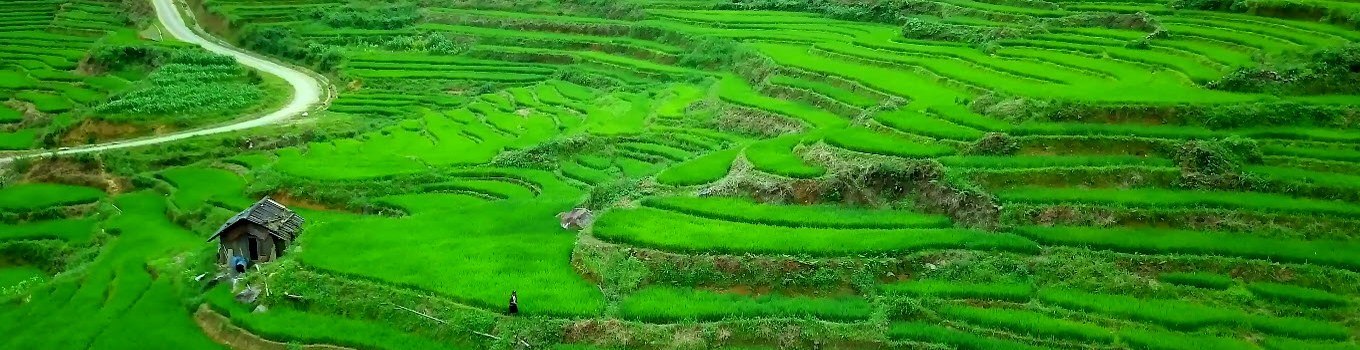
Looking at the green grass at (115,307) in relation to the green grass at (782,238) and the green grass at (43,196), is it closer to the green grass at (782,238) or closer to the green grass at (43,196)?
the green grass at (43,196)

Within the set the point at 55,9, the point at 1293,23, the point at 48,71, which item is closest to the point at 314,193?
the point at 48,71

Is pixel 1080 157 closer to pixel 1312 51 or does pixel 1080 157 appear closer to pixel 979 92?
pixel 979 92

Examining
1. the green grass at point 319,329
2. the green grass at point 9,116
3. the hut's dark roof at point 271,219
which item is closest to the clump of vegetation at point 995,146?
Answer: the green grass at point 319,329

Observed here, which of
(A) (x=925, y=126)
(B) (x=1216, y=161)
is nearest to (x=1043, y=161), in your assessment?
(B) (x=1216, y=161)

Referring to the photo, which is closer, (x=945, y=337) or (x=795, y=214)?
(x=945, y=337)

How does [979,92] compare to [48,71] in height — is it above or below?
above

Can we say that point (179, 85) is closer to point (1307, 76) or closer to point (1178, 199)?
point (1178, 199)
